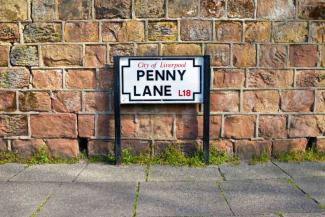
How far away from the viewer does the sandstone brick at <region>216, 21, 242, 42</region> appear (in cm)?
445

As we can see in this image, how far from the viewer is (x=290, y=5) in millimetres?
4461

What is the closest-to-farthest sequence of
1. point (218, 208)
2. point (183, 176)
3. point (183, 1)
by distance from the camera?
point (218, 208) → point (183, 176) → point (183, 1)

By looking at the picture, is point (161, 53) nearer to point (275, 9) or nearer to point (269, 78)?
point (269, 78)

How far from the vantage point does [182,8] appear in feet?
14.5

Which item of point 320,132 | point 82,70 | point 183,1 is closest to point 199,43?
point 183,1

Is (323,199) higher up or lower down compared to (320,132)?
lower down

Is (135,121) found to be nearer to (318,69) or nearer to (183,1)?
(183,1)

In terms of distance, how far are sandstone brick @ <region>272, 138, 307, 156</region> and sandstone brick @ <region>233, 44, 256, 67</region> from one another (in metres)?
1.07

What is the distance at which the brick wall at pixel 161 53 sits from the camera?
4.44m

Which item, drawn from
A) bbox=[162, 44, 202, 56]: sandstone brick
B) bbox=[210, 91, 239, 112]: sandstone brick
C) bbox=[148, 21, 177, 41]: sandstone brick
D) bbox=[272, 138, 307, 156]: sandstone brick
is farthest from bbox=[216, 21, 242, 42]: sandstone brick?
bbox=[272, 138, 307, 156]: sandstone brick

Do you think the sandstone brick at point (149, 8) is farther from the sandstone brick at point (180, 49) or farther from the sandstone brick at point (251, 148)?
the sandstone brick at point (251, 148)

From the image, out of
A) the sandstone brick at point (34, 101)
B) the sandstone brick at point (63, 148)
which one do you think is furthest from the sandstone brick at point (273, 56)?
the sandstone brick at point (34, 101)

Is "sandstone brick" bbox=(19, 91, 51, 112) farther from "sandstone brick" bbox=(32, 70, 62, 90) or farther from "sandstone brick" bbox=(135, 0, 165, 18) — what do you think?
"sandstone brick" bbox=(135, 0, 165, 18)

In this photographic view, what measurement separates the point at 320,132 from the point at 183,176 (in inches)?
76.5
